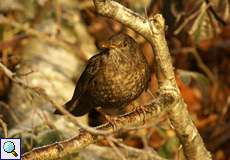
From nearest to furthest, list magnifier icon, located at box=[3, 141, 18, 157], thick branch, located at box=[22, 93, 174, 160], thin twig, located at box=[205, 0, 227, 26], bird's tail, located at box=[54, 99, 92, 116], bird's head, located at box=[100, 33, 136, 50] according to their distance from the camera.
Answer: thick branch, located at box=[22, 93, 174, 160] → magnifier icon, located at box=[3, 141, 18, 157] → bird's head, located at box=[100, 33, 136, 50] → bird's tail, located at box=[54, 99, 92, 116] → thin twig, located at box=[205, 0, 227, 26]

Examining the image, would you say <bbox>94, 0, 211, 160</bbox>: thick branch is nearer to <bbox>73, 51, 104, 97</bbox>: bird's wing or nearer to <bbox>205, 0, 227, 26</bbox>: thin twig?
<bbox>73, 51, 104, 97</bbox>: bird's wing

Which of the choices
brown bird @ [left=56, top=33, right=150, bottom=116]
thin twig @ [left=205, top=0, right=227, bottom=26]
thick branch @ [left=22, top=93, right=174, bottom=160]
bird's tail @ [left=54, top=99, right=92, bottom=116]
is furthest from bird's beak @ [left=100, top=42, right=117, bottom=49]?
thin twig @ [left=205, top=0, right=227, bottom=26]

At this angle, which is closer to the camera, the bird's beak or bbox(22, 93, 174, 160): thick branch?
bbox(22, 93, 174, 160): thick branch

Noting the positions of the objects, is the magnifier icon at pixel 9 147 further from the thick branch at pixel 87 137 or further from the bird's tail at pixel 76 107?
the thick branch at pixel 87 137

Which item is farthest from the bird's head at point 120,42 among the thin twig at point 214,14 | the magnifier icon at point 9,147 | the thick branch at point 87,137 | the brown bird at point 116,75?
the thin twig at point 214,14

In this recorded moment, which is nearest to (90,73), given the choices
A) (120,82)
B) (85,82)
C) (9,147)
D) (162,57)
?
(85,82)

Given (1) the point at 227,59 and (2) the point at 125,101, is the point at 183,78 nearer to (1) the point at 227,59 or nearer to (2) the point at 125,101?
(2) the point at 125,101

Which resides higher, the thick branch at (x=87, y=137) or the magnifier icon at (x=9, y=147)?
the thick branch at (x=87, y=137)

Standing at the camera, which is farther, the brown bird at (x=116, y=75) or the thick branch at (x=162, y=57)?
the brown bird at (x=116, y=75)

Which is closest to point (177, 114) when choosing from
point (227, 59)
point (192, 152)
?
point (192, 152)
